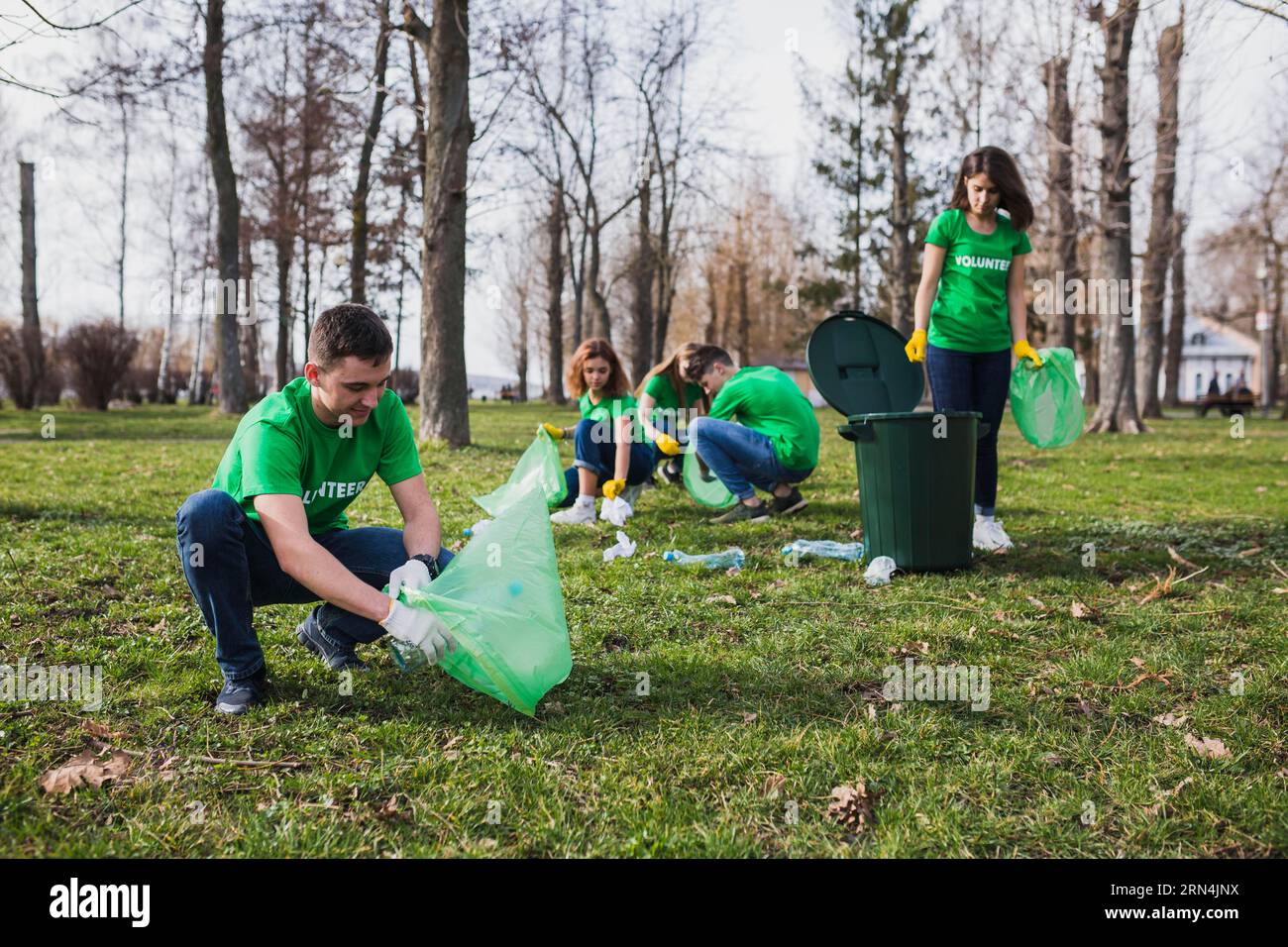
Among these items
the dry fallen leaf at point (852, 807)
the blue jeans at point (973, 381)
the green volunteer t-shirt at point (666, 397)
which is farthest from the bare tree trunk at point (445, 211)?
the dry fallen leaf at point (852, 807)

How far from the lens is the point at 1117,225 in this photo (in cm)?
1312

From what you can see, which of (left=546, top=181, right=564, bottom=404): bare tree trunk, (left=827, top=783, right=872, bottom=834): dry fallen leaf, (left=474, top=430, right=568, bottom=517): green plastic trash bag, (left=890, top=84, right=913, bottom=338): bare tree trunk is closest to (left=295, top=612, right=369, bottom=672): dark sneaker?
(left=827, top=783, right=872, bottom=834): dry fallen leaf

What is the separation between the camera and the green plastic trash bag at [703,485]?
6242 mm

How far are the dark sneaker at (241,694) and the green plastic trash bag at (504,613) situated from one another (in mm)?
606

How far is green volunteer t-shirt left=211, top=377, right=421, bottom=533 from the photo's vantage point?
2.69 metres

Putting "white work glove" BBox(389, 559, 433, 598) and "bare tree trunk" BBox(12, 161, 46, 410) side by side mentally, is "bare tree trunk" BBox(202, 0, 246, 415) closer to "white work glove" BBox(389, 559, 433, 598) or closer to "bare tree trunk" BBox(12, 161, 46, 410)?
"bare tree trunk" BBox(12, 161, 46, 410)

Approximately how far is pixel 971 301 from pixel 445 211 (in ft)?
22.1

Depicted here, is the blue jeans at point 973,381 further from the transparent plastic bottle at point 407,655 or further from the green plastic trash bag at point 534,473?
the transparent plastic bottle at point 407,655

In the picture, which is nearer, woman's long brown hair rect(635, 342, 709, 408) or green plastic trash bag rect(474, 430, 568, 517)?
green plastic trash bag rect(474, 430, 568, 517)

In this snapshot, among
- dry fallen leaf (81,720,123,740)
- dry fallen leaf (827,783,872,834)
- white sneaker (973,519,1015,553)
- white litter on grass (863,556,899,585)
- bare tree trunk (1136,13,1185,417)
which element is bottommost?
dry fallen leaf (827,783,872,834)

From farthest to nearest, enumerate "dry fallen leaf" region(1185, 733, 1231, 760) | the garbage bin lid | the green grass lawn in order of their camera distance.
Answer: the garbage bin lid → "dry fallen leaf" region(1185, 733, 1231, 760) → the green grass lawn

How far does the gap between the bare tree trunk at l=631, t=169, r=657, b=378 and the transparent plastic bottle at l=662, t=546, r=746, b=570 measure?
20.0m

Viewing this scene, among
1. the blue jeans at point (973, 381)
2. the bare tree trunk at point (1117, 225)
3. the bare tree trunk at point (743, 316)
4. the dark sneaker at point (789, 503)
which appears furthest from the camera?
the bare tree trunk at point (743, 316)
